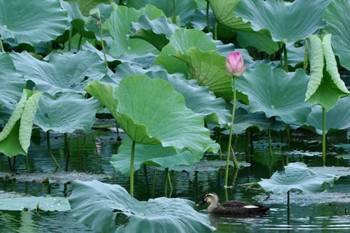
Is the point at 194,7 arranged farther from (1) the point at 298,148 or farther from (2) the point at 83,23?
(1) the point at 298,148

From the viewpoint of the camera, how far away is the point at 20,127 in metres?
5.66

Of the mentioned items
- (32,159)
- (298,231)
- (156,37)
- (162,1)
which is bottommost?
(298,231)

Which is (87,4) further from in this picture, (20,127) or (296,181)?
(296,181)

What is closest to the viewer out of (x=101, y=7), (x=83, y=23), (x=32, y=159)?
(x=32, y=159)

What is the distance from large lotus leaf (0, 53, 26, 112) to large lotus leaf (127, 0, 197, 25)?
242 cm

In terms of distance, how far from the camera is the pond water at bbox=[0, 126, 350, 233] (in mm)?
5020

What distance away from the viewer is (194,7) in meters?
8.62

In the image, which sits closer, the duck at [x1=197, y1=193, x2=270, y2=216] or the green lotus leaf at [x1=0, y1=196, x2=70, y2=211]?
the green lotus leaf at [x1=0, y1=196, x2=70, y2=211]

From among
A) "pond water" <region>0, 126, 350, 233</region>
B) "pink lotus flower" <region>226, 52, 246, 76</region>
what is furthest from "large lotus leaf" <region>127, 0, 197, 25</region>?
"pink lotus flower" <region>226, 52, 246, 76</region>

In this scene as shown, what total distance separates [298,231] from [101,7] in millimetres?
3809

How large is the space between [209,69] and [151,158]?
1.08m

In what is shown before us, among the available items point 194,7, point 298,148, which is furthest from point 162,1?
point 298,148

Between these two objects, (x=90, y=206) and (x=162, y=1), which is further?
(x=162, y=1)

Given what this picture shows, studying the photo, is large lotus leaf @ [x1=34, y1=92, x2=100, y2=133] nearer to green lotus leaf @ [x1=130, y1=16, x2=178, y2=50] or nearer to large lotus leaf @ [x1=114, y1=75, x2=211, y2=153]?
large lotus leaf @ [x1=114, y1=75, x2=211, y2=153]
